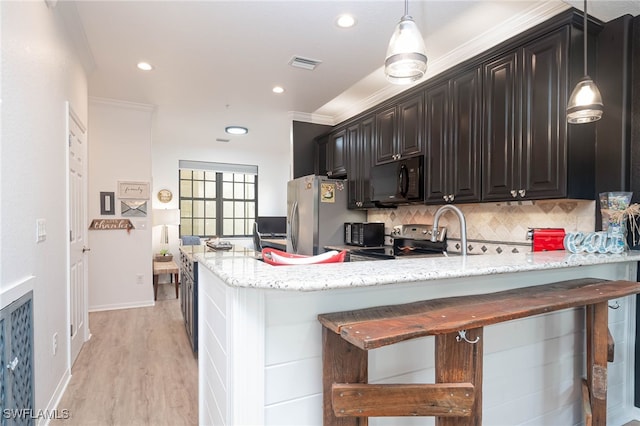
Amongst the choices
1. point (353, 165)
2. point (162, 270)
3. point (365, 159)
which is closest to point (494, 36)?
point (365, 159)

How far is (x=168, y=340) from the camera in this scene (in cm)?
343

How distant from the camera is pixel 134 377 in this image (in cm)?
265

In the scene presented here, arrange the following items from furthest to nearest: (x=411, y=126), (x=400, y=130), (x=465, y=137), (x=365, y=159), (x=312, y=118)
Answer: (x=312, y=118) → (x=365, y=159) → (x=400, y=130) → (x=411, y=126) → (x=465, y=137)

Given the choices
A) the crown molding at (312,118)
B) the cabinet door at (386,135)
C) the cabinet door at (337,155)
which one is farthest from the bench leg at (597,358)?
the crown molding at (312,118)

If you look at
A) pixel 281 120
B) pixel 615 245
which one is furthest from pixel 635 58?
pixel 281 120

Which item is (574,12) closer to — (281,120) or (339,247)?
(339,247)

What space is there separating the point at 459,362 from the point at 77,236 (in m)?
3.32

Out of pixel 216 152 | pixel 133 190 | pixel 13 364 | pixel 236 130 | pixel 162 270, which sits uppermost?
pixel 236 130

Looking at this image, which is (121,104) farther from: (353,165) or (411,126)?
(411,126)

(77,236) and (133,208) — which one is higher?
(133,208)

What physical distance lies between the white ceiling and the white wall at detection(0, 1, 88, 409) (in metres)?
0.49

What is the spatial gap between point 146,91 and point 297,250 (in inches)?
104

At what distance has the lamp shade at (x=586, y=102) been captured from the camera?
66.4 inches

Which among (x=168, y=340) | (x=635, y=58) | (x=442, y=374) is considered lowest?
(x=168, y=340)
